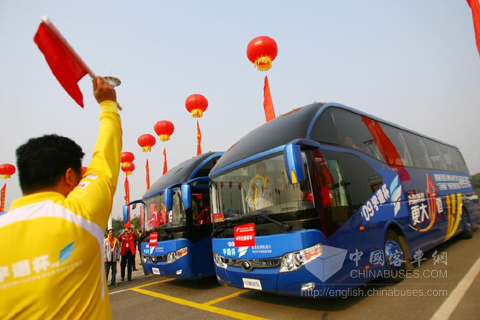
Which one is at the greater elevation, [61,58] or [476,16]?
[476,16]

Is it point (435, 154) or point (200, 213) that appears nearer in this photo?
point (200, 213)

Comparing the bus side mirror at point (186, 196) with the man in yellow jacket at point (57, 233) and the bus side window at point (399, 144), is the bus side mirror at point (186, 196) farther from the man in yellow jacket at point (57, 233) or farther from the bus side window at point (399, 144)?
the bus side window at point (399, 144)

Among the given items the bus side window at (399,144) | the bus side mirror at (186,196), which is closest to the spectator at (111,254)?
the bus side mirror at (186,196)

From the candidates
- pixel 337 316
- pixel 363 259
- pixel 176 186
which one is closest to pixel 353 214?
pixel 363 259

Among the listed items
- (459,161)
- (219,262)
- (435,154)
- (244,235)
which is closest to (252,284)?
(244,235)

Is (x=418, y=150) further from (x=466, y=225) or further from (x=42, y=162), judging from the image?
(x=42, y=162)

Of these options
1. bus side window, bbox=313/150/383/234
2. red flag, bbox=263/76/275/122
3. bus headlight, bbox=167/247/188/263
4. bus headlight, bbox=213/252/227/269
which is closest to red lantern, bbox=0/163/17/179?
red flag, bbox=263/76/275/122

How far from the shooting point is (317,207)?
3621mm

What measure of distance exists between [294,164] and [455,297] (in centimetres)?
295

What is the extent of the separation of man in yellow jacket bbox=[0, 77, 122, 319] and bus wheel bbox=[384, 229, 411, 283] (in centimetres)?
468

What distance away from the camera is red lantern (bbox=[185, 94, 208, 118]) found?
1141 centimetres

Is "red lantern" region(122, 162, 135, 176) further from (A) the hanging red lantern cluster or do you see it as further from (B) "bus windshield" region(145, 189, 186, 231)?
(B) "bus windshield" region(145, 189, 186, 231)

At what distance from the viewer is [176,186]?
6.11 meters

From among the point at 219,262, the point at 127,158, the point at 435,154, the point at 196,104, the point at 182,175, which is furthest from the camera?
the point at 127,158
